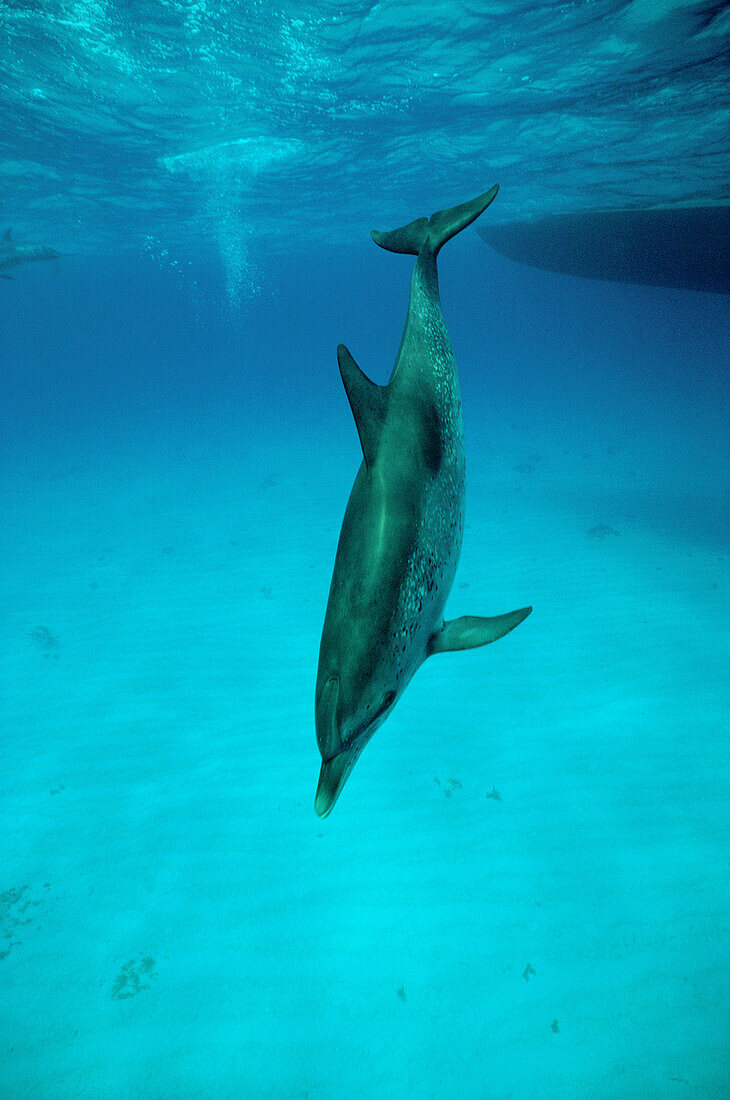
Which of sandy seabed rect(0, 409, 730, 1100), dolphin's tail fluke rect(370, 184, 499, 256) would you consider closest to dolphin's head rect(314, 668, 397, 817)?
dolphin's tail fluke rect(370, 184, 499, 256)

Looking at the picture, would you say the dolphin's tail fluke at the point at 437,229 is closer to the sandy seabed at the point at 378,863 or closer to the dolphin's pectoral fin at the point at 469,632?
the dolphin's pectoral fin at the point at 469,632

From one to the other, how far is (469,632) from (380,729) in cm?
621

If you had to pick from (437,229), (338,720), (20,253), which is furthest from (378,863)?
(20,253)

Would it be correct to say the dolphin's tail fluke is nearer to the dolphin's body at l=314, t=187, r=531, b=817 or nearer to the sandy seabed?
the dolphin's body at l=314, t=187, r=531, b=817

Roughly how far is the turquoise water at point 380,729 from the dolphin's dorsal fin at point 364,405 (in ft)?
15.0

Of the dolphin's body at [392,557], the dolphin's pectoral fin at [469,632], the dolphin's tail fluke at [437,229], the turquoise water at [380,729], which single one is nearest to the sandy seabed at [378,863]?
the turquoise water at [380,729]

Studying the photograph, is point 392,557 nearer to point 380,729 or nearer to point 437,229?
point 437,229

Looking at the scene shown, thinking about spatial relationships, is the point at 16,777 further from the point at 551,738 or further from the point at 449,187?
the point at 449,187

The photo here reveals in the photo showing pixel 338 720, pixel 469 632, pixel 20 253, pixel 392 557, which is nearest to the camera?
pixel 338 720

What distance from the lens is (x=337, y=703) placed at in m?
1.05

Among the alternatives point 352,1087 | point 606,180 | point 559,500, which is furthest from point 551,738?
point 606,180

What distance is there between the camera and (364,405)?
1330 mm

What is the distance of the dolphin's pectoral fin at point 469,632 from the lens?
1702 mm

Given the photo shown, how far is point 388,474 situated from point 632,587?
9906 millimetres
